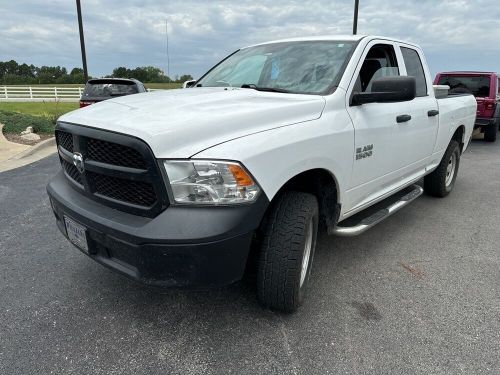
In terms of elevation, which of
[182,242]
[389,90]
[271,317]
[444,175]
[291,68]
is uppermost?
[291,68]

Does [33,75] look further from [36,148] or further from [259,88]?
[259,88]

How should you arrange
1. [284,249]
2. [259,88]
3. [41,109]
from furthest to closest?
1. [41,109]
2. [259,88]
3. [284,249]

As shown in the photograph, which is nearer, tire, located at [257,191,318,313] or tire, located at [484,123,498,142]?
tire, located at [257,191,318,313]

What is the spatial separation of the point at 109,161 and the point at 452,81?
1124 cm

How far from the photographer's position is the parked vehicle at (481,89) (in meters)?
10.8

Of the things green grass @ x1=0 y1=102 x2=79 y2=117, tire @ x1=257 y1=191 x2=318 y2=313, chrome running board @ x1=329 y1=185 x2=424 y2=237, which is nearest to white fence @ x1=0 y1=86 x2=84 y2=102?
green grass @ x1=0 y1=102 x2=79 y2=117

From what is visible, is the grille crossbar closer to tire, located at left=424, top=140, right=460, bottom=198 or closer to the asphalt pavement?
the asphalt pavement

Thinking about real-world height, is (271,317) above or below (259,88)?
below

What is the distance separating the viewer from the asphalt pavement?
236 centimetres

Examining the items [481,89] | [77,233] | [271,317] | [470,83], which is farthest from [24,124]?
[481,89]

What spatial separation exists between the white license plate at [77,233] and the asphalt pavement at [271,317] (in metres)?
0.53

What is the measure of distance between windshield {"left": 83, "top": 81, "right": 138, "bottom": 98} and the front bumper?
7770 mm

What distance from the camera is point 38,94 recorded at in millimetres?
27344

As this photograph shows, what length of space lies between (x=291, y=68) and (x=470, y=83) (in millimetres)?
9789
